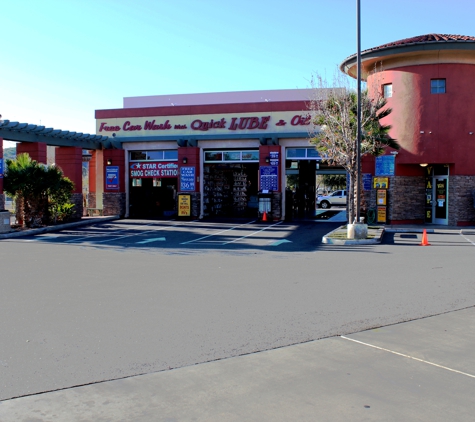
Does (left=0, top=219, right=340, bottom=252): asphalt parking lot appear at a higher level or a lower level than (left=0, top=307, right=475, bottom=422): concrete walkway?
higher

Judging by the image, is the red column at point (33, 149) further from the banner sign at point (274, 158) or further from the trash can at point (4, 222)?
the banner sign at point (274, 158)

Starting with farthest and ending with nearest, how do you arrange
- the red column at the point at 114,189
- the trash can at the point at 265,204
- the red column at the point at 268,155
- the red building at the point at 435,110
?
1. the red column at the point at 114,189
2. the red column at the point at 268,155
3. the trash can at the point at 265,204
4. the red building at the point at 435,110

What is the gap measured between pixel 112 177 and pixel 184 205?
5.16 m

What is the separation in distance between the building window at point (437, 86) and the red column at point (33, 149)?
19208mm

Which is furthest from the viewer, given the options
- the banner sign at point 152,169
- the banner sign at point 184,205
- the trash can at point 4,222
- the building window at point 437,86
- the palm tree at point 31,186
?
the banner sign at point 152,169

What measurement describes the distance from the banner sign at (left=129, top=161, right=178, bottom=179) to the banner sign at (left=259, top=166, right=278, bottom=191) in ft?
17.9

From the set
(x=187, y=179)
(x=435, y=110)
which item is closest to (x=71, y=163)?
(x=187, y=179)

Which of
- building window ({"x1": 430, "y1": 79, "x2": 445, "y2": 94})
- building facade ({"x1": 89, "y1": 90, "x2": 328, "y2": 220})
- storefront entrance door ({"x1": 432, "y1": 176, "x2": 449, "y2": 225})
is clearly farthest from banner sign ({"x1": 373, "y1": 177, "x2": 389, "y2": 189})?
building window ({"x1": 430, "y1": 79, "x2": 445, "y2": 94})

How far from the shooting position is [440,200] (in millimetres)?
25875

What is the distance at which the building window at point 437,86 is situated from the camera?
24641mm

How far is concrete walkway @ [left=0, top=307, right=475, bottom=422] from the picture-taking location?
4504 mm

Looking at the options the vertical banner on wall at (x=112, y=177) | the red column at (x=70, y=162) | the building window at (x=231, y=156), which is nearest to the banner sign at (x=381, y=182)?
the building window at (x=231, y=156)

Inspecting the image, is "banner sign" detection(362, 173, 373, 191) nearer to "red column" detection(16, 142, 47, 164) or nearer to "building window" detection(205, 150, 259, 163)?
"building window" detection(205, 150, 259, 163)

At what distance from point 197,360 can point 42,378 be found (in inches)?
64.3
